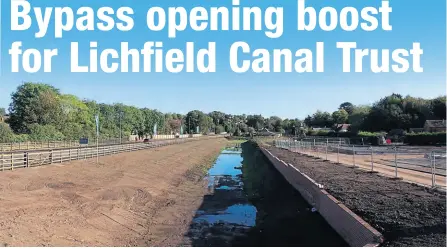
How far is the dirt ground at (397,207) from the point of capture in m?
9.80

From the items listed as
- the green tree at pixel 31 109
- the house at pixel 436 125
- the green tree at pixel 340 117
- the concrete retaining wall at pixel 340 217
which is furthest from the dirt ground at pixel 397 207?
the green tree at pixel 340 117

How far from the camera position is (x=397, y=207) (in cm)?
1279

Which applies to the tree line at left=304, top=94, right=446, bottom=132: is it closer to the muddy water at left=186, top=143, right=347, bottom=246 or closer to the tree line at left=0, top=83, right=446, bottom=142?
the tree line at left=0, top=83, right=446, bottom=142

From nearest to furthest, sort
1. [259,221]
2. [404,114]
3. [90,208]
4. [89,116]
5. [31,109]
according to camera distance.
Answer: [90,208], [259,221], [404,114], [31,109], [89,116]

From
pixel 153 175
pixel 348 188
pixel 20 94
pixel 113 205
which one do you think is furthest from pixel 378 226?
pixel 20 94

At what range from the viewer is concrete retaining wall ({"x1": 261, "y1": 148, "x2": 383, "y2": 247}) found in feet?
35.4

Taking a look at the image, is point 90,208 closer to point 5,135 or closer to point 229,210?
point 229,210

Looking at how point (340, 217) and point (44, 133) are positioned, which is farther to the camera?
point (44, 133)

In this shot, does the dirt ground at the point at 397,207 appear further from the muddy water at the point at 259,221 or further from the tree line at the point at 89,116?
the tree line at the point at 89,116

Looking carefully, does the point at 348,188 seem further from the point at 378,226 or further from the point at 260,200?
the point at 260,200

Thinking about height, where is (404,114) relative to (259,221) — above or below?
above

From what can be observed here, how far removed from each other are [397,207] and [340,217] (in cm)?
188

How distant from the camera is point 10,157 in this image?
26.1 metres

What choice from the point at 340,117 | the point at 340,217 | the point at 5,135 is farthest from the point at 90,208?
the point at 340,117
